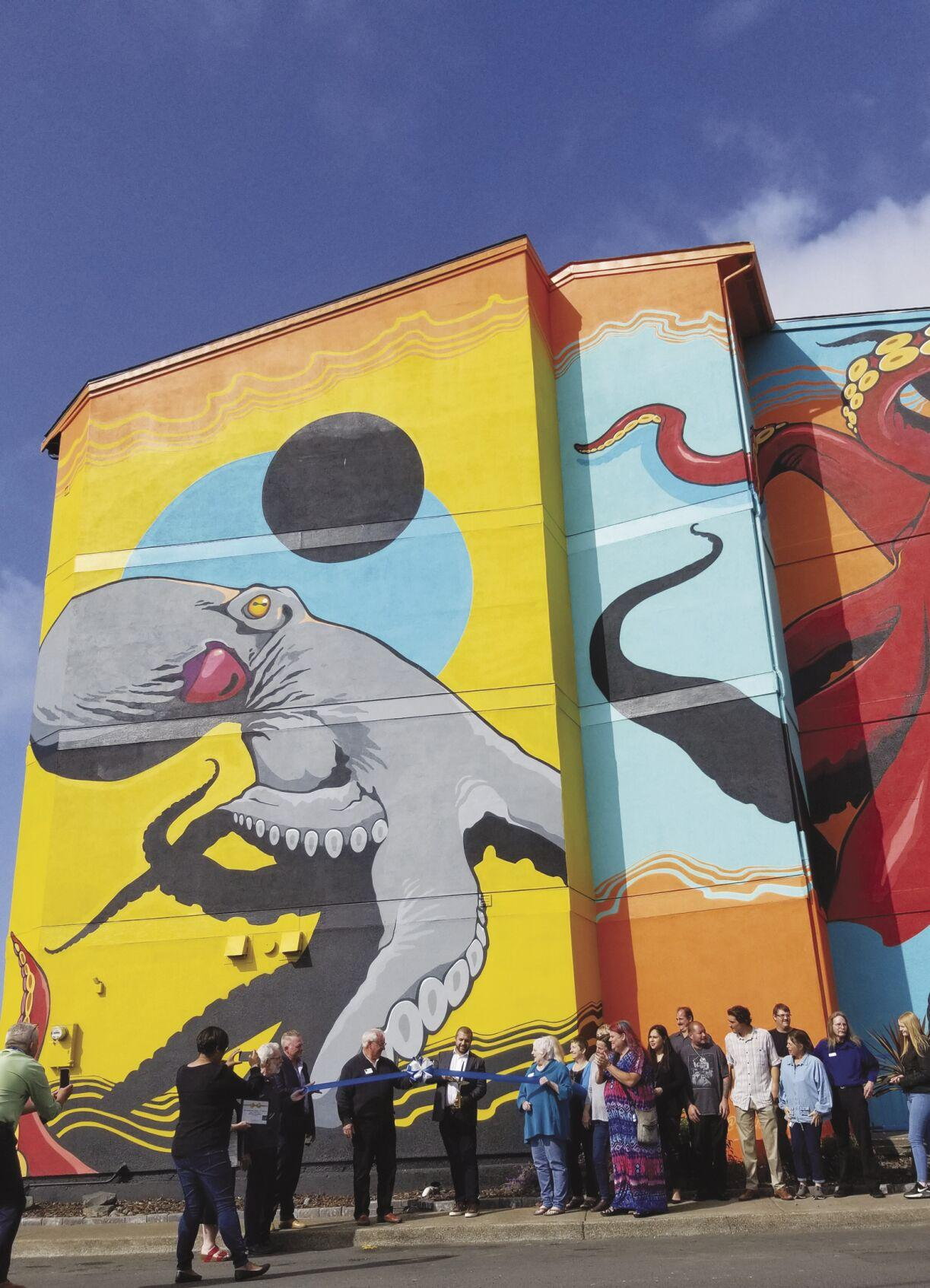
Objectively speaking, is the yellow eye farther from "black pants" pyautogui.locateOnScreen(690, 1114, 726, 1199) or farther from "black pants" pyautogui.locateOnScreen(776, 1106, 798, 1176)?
"black pants" pyautogui.locateOnScreen(776, 1106, 798, 1176)

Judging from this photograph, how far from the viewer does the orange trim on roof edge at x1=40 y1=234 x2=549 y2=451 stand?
17500 mm

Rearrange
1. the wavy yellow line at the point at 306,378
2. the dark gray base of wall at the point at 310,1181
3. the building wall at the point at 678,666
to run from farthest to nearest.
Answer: the wavy yellow line at the point at 306,378 → the building wall at the point at 678,666 → the dark gray base of wall at the point at 310,1181

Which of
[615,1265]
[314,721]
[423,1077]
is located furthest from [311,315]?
[615,1265]

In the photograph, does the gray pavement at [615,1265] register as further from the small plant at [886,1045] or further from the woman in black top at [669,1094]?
the small plant at [886,1045]

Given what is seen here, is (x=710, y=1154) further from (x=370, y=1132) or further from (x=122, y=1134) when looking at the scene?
(x=122, y=1134)

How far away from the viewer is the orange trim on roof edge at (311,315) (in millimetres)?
17500

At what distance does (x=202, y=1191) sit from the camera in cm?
794

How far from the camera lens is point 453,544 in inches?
639

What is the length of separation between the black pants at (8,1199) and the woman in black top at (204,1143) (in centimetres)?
100

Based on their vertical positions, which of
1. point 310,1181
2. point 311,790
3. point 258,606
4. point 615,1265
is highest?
point 258,606

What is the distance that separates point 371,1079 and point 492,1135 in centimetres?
324

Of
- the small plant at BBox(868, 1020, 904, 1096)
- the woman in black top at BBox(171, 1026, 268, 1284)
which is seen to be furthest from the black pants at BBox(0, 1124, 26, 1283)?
the small plant at BBox(868, 1020, 904, 1096)

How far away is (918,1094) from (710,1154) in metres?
2.16

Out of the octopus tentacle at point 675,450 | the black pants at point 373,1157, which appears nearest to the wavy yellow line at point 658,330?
the octopus tentacle at point 675,450
